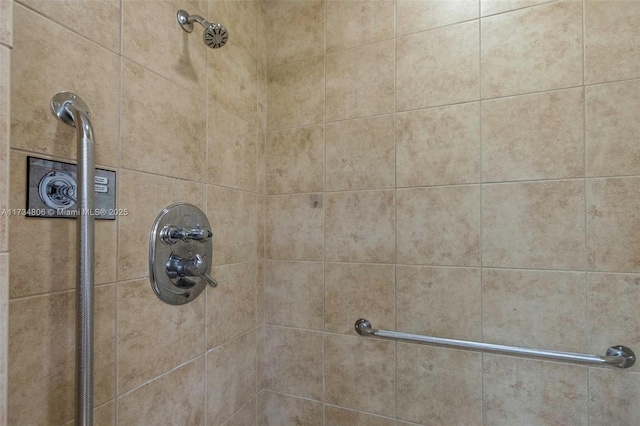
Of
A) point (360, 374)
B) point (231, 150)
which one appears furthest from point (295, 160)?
point (360, 374)

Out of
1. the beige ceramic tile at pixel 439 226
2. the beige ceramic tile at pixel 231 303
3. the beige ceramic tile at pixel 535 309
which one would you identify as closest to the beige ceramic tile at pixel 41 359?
the beige ceramic tile at pixel 231 303

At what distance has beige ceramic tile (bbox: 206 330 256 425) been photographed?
0.97 meters

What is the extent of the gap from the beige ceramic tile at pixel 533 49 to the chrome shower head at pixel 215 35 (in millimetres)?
790

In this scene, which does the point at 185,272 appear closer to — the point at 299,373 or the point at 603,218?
the point at 299,373

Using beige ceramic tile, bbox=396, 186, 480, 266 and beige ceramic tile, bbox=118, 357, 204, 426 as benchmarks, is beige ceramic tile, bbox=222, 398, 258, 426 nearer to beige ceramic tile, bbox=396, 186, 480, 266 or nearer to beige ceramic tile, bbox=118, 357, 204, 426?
beige ceramic tile, bbox=118, 357, 204, 426

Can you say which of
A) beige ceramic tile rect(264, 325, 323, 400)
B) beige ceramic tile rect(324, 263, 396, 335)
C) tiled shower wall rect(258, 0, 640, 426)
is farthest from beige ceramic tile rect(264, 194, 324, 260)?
beige ceramic tile rect(264, 325, 323, 400)

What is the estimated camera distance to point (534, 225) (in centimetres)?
91

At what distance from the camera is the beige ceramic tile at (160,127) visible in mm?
727

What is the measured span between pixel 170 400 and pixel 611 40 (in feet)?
5.10

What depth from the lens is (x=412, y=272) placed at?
1.04 metres

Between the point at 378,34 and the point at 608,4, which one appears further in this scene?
the point at 378,34

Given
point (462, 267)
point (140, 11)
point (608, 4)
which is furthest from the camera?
point (462, 267)

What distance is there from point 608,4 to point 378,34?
645 mm

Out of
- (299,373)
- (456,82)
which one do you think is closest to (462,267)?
(456,82)
